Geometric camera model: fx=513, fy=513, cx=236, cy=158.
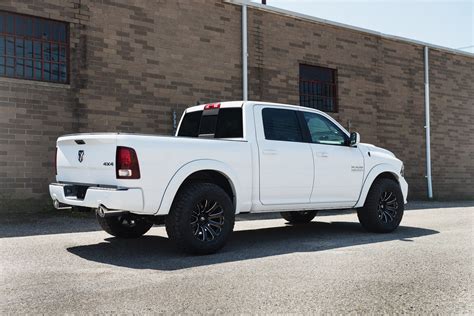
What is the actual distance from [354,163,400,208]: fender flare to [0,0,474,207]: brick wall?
5.74 m

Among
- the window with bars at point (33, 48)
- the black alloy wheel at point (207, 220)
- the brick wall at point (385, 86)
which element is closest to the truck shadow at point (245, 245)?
the black alloy wheel at point (207, 220)

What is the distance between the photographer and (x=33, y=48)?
10789mm

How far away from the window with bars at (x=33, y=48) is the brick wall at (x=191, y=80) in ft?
0.70

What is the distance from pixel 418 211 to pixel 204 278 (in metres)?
9.11

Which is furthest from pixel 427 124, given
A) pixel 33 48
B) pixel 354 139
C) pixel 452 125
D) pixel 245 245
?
pixel 33 48

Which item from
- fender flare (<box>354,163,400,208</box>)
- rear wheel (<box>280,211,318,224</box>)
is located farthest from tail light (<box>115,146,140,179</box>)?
rear wheel (<box>280,211,318,224</box>)

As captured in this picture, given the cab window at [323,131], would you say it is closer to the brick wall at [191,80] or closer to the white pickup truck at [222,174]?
the white pickup truck at [222,174]

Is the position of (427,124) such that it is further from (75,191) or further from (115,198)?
(115,198)

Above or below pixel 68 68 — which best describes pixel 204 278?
below

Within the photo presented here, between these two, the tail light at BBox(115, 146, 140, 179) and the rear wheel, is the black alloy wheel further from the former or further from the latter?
the rear wheel

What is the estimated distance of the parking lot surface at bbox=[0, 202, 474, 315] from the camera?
4066 mm

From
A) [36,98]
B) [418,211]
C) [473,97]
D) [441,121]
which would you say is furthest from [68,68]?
[473,97]

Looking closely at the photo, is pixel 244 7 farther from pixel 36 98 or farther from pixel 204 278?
pixel 204 278

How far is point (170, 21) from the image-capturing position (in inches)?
494
